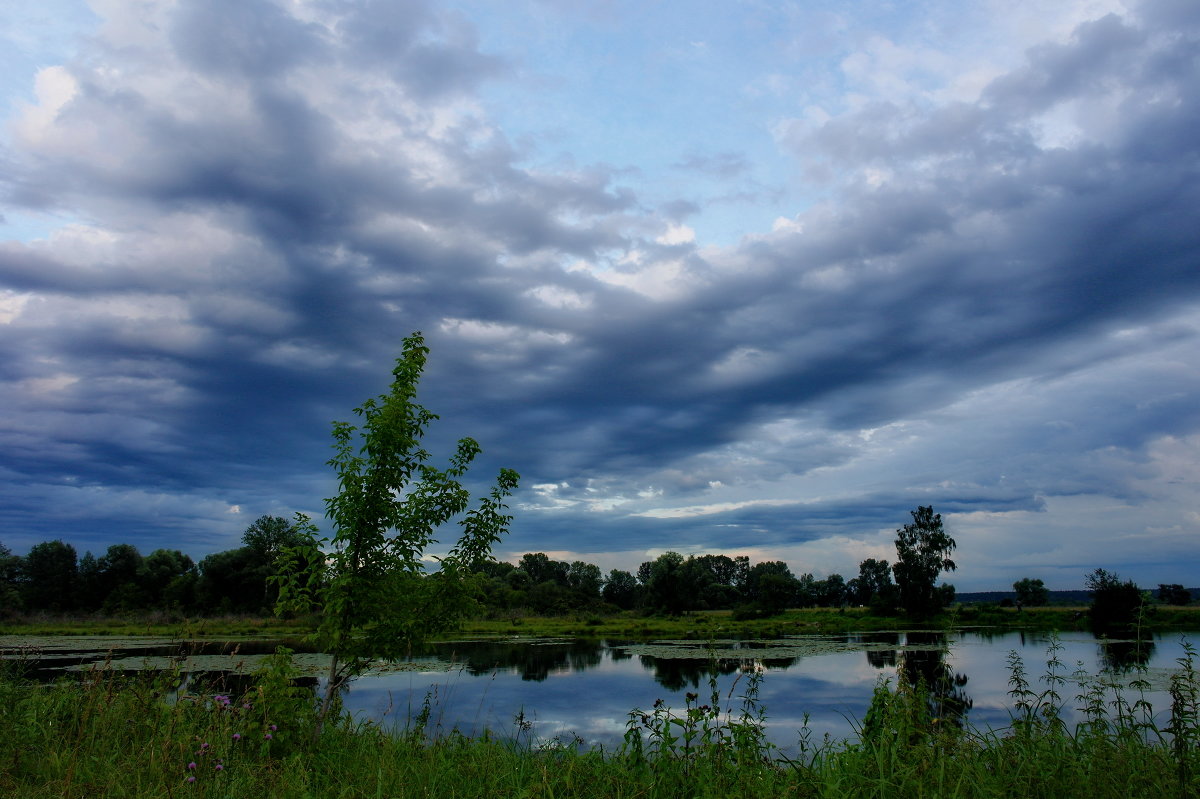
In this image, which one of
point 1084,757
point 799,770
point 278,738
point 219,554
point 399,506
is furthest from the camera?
point 219,554

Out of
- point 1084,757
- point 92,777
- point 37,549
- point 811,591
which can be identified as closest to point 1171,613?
point 811,591

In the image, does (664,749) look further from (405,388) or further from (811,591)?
(811,591)

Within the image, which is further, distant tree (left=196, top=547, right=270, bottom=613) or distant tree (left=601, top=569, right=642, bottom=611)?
distant tree (left=601, top=569, right=642, bottom=611)

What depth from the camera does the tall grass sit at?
4.83 m

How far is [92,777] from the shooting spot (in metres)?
5.31

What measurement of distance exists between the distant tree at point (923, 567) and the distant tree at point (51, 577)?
9002 cm

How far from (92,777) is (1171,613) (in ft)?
320

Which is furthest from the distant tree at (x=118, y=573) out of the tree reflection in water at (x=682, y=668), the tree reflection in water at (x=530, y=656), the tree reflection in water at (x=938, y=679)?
the tree reflection in water at (x=938, y=679)

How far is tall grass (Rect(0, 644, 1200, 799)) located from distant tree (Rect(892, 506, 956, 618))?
7384cm

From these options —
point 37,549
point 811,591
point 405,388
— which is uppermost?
point 405,388

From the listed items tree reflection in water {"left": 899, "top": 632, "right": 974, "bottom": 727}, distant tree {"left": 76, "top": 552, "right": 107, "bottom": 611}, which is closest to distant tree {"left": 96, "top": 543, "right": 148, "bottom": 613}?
distant tree {"left": 76, "top": 552, "right": 107, "bottom": 611}

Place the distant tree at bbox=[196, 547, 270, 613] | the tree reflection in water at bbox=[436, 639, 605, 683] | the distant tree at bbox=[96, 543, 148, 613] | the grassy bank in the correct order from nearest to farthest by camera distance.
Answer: the tree reflection in water at bbox=[436, 639, 605, 683]
the grassy bank
the distant tree at bbox=[196, 547, 270, 613]
the distant tree at bbox=[96, 543, 148, 613]

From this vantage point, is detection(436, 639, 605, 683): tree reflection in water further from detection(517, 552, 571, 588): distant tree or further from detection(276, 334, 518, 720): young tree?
detection(517, 552, 571, 588): distant tree

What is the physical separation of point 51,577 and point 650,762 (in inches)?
3733
